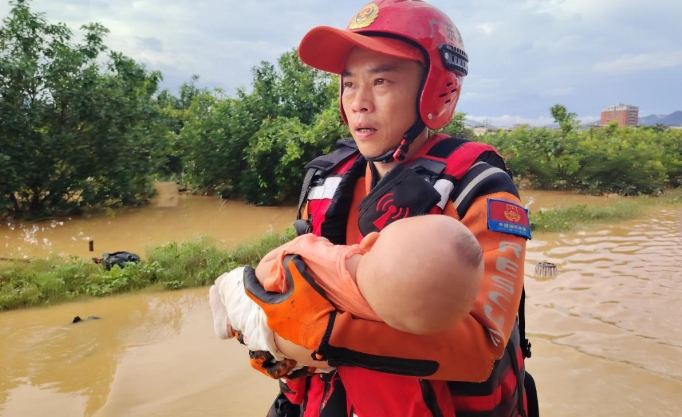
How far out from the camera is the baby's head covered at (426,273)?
87 centimetres

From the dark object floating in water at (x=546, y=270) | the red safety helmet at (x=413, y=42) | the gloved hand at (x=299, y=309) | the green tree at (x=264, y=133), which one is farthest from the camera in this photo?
the green tree at (x=264, y=133)

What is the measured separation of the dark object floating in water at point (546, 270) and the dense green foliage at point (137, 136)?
5138mm

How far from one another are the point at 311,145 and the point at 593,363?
750 centimetres

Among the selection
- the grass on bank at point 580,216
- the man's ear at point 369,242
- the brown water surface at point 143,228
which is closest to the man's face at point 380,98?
the man's ear at point 369,242

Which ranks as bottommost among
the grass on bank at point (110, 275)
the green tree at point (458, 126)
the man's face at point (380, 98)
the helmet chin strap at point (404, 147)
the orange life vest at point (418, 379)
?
the grass on bank at point (110, 275)

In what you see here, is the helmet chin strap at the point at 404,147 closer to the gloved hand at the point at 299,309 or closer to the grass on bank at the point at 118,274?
the gloved hand at the point at 299,309

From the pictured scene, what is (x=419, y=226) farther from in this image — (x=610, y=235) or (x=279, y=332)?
(x=610, y=235)

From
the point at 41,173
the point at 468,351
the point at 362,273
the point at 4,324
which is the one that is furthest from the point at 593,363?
the point at 41,173

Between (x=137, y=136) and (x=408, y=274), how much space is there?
35.4 feet

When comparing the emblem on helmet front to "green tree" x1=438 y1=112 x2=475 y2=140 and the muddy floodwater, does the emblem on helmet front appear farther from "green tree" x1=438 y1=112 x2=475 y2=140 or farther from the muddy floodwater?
"green tree" x1=438 y1=112 x2=475 y2=140

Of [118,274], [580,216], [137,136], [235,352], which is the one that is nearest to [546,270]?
[235,352]

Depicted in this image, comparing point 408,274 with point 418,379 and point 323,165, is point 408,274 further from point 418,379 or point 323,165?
point 323,165

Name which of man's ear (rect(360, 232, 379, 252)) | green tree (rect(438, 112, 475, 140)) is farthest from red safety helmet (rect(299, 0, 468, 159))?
green tree (rect(438, 112, 475, 140))

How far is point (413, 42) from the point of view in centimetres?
149
